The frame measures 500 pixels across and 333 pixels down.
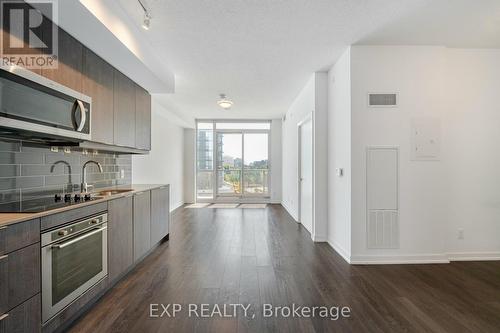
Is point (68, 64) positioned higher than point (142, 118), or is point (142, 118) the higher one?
point (68, 64)

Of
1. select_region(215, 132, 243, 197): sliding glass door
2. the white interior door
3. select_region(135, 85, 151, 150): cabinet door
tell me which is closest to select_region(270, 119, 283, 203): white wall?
select_region(215, 132, 243, 197): sliding glass door

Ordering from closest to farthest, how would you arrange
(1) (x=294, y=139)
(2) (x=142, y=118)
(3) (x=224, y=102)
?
(2) (x=142, y=118)
(3) (x=224, y=102)
(1) (x=294, y=139)

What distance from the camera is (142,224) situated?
132 inches

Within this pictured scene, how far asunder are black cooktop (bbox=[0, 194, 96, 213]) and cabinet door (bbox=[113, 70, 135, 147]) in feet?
3.28

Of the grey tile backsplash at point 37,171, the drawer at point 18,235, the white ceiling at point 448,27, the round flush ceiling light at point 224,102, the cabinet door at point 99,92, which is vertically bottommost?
the drawer at point 18,235

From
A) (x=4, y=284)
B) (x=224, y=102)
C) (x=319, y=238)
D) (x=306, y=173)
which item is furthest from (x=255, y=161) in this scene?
(x=4, y=284)

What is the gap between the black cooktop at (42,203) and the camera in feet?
6.00

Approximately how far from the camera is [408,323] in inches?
81.0

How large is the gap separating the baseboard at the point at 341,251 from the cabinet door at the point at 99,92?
3350 mm

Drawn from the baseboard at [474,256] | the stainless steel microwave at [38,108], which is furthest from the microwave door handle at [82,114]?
the baseboard at [474,256]

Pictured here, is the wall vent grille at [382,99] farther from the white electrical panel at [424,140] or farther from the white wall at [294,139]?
the white wall at [294,139]

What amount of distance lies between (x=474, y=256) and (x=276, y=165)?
5.71 m

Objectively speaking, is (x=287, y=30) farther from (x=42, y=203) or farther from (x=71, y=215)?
(x=42, y=203)

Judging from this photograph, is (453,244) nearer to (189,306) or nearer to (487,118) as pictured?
(487,118)
